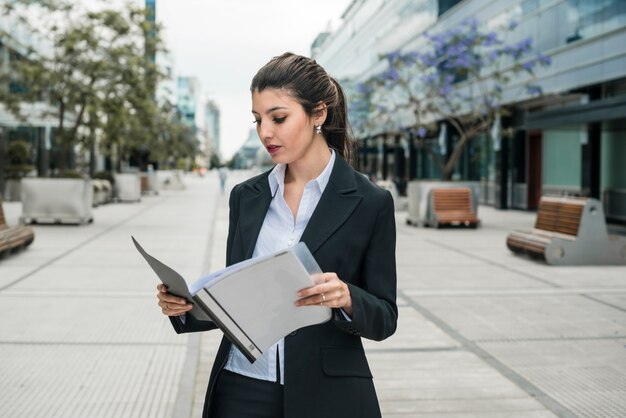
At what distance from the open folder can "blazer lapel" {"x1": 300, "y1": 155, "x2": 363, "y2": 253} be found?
0.25 metres

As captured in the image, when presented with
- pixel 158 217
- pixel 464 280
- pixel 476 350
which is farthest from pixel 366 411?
pixel 158 217

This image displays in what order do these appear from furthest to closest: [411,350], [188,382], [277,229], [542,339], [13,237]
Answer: [13,237] < [542,339] < [411,350] < [188,382] < [277,229]

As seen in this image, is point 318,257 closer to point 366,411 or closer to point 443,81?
point 366,411

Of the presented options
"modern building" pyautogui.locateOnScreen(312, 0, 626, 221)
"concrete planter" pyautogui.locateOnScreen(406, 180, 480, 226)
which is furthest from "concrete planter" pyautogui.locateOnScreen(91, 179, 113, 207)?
"concrete planter" pyautogui.locateOnScreen(406, 180, 480, 226)

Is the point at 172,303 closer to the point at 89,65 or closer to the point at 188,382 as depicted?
the point at 188,382

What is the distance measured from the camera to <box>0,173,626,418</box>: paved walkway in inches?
195

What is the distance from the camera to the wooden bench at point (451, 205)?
1972 cm

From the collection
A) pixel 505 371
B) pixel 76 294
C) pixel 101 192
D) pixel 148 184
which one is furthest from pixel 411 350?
pixel 148 184

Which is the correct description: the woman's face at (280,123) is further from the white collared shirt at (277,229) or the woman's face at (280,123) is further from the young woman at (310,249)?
the white collared shirt at (277,229)

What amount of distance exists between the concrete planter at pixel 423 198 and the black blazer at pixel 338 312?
17807mm

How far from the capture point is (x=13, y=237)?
Answer: 12180 mm

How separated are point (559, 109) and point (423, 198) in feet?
12.9

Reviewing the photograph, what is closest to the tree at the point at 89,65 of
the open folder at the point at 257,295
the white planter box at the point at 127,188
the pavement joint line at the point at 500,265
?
the pavement joint line at the point at 500,265

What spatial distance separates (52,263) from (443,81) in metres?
15.6
